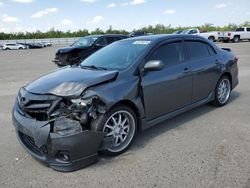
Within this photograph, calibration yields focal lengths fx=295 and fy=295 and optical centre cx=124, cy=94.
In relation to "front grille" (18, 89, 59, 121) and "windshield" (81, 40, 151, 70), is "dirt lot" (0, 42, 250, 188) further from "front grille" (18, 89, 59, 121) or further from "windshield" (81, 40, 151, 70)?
"windshield" (81, 40, 151, 70)

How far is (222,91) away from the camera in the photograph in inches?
247

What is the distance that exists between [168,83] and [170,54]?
0.55 metres

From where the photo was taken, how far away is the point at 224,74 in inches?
245

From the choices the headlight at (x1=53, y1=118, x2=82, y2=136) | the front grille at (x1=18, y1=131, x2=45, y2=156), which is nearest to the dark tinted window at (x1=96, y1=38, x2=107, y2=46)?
the front grille at (x1=18, y1=131, x2=45, y2=156)

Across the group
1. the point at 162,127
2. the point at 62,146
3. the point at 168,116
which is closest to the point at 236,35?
the point at 162,127

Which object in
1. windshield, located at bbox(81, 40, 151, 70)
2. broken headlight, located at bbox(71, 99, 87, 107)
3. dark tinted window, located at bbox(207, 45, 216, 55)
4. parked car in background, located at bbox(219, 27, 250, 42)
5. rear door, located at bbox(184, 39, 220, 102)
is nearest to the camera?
broken headlight, located at bbox(71, 99, 87, 107)

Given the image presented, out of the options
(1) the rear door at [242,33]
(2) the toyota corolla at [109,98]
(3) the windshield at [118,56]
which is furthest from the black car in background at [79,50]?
(1) the rear door at [242,33]

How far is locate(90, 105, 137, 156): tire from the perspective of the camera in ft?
12.3

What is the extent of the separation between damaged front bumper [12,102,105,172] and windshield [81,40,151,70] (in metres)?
1.31

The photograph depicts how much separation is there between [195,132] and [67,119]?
7.29 feet

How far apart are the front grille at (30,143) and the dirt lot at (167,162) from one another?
22 cm

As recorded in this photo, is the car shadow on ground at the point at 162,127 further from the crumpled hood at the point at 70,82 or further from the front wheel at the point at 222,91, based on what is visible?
the crumpled hood at the point at 70,82

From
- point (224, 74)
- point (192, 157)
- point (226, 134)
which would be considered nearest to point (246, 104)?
Result: point (224, 74)

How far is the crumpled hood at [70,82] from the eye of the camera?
377 cm
